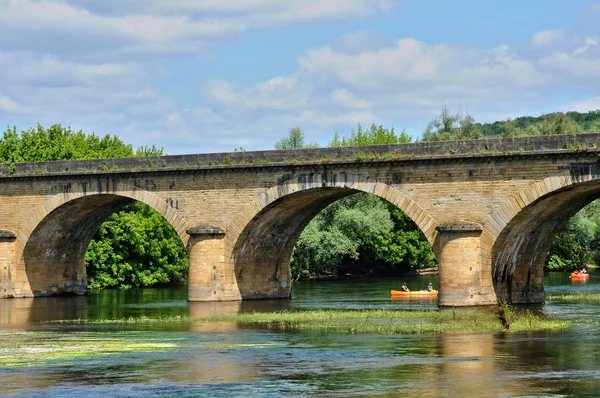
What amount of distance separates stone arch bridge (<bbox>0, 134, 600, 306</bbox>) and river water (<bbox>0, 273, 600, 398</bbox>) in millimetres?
4151

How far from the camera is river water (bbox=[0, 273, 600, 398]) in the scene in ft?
79.5

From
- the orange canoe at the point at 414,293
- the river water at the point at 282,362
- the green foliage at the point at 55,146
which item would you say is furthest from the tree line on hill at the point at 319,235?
the river water at the point at 282,362

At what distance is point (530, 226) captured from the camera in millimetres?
44781

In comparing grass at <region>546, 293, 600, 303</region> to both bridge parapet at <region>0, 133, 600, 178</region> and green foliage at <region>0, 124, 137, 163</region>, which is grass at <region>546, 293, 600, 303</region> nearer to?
bridge parapet at <region>0, 133, 600, 178</region>

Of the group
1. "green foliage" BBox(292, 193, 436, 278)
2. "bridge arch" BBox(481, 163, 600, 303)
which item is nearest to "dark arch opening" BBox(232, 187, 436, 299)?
"bridge arch" BBox(481, 163, 600, 303)

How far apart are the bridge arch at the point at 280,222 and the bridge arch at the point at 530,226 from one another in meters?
2.71

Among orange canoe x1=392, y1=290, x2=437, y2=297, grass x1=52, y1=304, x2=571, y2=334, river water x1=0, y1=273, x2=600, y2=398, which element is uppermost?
orange canoe x1=392, y1=290, x2=437, y2=297

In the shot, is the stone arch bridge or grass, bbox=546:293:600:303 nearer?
the stone arch bridge

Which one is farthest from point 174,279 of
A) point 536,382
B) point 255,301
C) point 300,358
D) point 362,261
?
point 536,382

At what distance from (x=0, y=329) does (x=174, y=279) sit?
3755 centimetres

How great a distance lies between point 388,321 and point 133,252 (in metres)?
33.9

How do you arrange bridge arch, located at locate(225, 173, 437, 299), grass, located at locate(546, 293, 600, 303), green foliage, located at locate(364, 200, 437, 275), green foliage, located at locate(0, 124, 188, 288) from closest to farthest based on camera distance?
bridge arch, located at locate(225, 173, 437, 299) → grass, located at locate(546, 293, 600, 303) → green foliage, located at locate(0, 124, 188, 288) → green foliage, located at locate(364, 200, 437, 275)

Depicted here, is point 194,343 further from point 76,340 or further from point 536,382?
point 536,382

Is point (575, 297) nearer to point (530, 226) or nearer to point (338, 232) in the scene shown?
point (530, 226)
